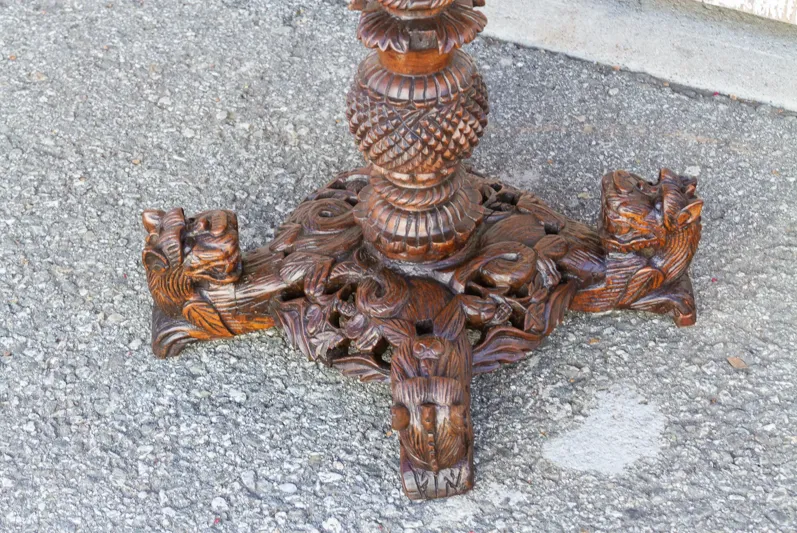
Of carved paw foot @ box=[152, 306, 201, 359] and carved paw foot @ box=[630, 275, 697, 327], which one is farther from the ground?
carved paw foot @ box=[630, 275, 697, 327]

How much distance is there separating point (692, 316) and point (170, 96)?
4.24 feet

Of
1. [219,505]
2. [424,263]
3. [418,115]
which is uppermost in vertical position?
[418,115]

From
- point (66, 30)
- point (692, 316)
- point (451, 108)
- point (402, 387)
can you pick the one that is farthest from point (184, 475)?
point (66, 30)

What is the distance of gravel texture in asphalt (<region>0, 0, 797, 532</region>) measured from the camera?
5.10ft

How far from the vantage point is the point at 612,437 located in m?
1.63

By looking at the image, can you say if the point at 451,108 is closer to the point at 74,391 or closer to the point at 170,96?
the point at 74,391

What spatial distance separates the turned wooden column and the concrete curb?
95cm

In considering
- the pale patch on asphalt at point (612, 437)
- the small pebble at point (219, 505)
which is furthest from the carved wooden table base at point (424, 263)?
the small pebble at point (219, 505)

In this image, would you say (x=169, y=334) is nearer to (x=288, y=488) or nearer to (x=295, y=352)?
(x=295, y=352)

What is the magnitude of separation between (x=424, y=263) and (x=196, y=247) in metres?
0.38

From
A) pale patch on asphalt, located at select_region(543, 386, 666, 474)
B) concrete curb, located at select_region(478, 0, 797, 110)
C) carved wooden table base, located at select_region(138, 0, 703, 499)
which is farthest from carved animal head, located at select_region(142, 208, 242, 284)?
concrete curb, located at select_region(478, 0, 797, 110)

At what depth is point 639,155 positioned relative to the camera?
215 cm

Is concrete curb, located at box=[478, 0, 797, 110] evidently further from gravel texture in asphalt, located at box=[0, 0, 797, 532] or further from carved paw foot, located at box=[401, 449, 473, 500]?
carved paw foot, located at box=[401, 449, 473, 500]

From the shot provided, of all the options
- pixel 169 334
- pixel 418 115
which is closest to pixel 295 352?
pixel 169 334
